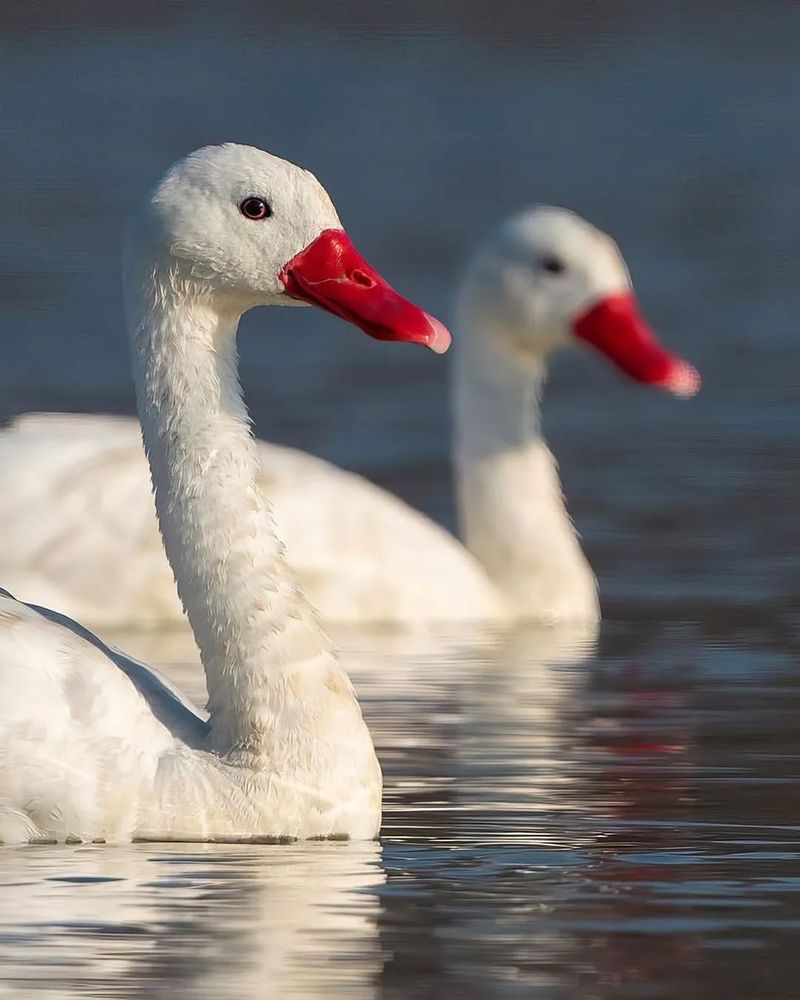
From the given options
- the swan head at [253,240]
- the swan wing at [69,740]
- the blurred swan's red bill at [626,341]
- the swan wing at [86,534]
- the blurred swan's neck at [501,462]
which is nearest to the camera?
the swan wing at [69,740]

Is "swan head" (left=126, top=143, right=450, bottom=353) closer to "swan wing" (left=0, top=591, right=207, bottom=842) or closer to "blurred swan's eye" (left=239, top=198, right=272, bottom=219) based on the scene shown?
"blurred swan's eye" (left=239, top=198, right=272, bottom=219)

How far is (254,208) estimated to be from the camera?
8.34 m

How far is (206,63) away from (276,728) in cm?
2915

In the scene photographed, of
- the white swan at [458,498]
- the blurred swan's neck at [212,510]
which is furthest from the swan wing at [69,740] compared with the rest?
the white swan at [458,498]

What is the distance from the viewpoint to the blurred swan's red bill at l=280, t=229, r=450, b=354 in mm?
8367

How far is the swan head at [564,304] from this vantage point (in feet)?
43.6

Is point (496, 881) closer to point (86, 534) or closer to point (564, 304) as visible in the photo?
point (86, 534)

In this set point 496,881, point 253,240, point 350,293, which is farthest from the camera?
point 350,293

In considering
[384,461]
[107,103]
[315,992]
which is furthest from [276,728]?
[107,103]

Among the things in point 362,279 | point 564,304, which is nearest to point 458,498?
point 564,304

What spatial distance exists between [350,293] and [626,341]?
194 inches

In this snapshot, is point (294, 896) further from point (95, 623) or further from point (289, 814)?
point (95, 623)

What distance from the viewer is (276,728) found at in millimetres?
8289

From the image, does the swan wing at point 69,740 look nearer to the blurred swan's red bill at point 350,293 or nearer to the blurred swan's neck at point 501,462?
the blurred swan's red bill at point 350,293
